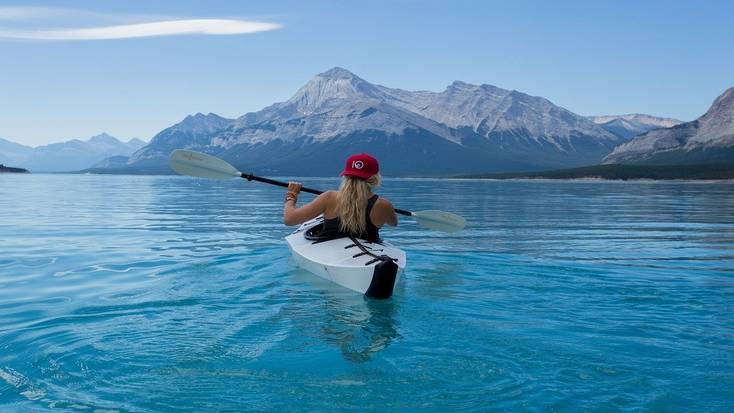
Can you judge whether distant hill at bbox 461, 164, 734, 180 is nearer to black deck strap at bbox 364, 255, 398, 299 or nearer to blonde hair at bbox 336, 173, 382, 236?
blonde hair at bbox 336, 173, 382, 236

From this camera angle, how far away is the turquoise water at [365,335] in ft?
18.6

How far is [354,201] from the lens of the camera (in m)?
10.3

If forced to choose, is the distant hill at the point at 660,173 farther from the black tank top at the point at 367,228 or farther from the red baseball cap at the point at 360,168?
the red baseball cap at the point at 360,168

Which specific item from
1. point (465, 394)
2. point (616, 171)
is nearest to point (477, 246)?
point (465, 394)

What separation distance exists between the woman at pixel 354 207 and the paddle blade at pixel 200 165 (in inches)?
173

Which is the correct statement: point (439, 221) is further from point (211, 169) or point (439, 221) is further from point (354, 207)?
point (211, 169)

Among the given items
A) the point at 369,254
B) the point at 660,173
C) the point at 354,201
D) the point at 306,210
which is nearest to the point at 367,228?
the point at 354,201

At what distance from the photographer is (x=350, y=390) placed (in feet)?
18.9

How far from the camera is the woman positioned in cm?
998

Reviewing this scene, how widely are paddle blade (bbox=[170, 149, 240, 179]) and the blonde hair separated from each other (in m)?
5.33

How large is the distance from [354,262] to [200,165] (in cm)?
687

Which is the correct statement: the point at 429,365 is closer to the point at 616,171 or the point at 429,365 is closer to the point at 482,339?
the point at 482,339

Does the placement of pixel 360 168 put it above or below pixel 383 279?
above

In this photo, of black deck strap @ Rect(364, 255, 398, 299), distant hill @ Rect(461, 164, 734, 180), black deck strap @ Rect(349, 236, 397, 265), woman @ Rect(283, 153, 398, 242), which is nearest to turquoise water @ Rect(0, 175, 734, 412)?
black deck strap @ Rect(364, 255, 398, 299)
